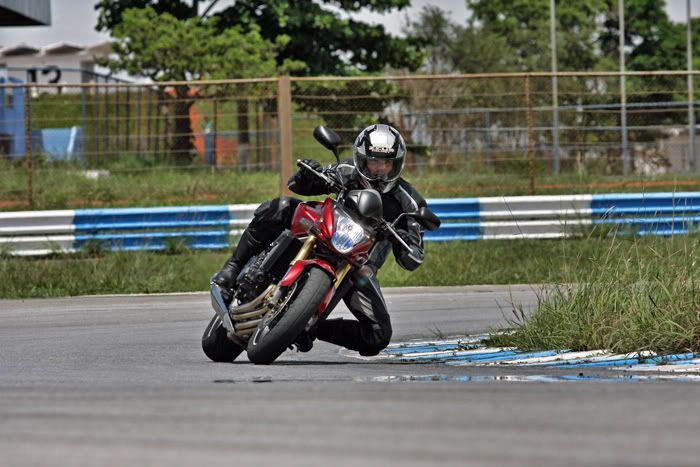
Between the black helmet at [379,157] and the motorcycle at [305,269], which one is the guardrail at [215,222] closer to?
the black helmet at [379,157]

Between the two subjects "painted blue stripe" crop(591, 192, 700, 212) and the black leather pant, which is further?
"painted blue stripe" crop(591, 192, 700, 212)

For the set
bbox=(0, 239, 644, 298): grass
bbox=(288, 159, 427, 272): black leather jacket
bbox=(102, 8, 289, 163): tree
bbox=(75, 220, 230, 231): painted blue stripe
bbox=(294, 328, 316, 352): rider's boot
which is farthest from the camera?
bbox=(102, 8, 289, 163): tree

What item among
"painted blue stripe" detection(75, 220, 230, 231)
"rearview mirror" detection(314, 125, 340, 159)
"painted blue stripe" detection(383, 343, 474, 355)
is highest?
"rearview mirror" detection(314, 125, 340, 159)

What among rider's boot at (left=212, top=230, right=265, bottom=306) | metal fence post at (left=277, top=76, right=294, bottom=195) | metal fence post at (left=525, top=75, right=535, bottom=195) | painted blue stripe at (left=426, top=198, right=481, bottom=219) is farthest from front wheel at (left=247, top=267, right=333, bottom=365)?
metal fence post at (left=525, top=75, right=535, bottom=195)

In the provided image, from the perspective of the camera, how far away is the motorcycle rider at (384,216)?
841 centimetres

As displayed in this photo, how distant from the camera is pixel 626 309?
8719mm

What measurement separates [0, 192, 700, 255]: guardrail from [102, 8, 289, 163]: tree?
19.7 m

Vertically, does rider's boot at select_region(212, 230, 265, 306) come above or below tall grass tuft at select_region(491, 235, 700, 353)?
above

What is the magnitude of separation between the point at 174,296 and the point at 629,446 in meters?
10.1

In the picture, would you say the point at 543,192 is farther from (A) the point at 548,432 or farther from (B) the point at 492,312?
(A) the point at 548,432

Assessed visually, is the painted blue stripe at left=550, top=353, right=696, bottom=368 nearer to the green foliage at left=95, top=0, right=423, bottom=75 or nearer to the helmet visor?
the helmet visor

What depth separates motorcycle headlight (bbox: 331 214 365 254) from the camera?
787 cm

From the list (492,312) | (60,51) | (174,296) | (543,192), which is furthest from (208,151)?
(60,51)

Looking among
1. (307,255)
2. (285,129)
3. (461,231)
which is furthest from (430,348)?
(285,129)
